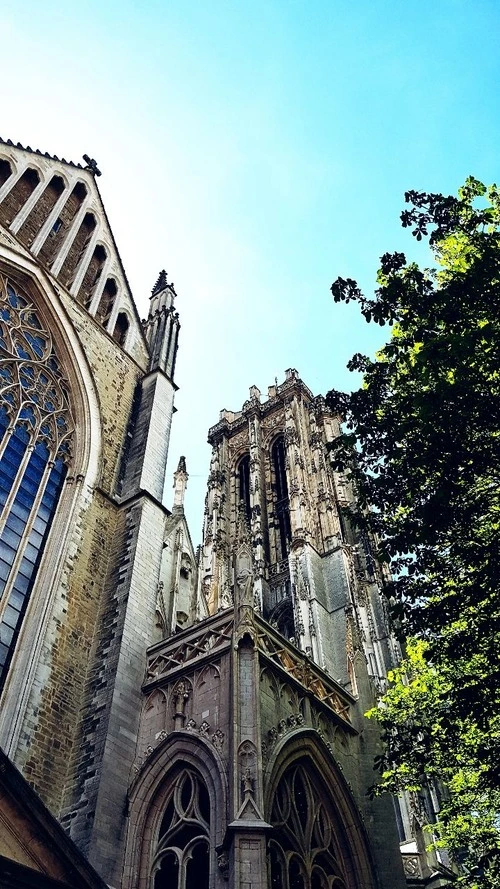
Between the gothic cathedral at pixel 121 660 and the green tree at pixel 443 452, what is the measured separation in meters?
1.66

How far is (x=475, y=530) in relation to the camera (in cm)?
903

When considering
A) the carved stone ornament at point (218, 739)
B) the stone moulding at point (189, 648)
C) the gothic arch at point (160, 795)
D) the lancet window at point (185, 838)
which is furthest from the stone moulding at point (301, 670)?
the lancet window at point (185, 838)

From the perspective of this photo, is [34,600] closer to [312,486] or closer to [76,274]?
[76,274]

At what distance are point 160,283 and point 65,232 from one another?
4.03m

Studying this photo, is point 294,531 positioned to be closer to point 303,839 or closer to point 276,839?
point 303,839

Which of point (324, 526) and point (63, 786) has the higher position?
point (324, 526)

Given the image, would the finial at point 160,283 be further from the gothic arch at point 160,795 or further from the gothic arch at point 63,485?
the gothic arch at point 160,795

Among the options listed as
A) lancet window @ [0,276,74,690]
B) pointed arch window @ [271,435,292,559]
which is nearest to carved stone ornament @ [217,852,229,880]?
lancet window @ [0,276,74,690]

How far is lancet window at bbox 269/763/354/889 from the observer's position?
8.84 m

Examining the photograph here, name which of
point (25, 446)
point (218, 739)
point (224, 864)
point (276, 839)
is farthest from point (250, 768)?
point (25, 446)

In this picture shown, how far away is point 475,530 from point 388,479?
133cm

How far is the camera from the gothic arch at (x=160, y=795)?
856 cm

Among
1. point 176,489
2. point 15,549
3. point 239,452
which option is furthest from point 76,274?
point 239,452

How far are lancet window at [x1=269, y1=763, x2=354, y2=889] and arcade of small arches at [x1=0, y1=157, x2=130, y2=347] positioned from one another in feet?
36.4
